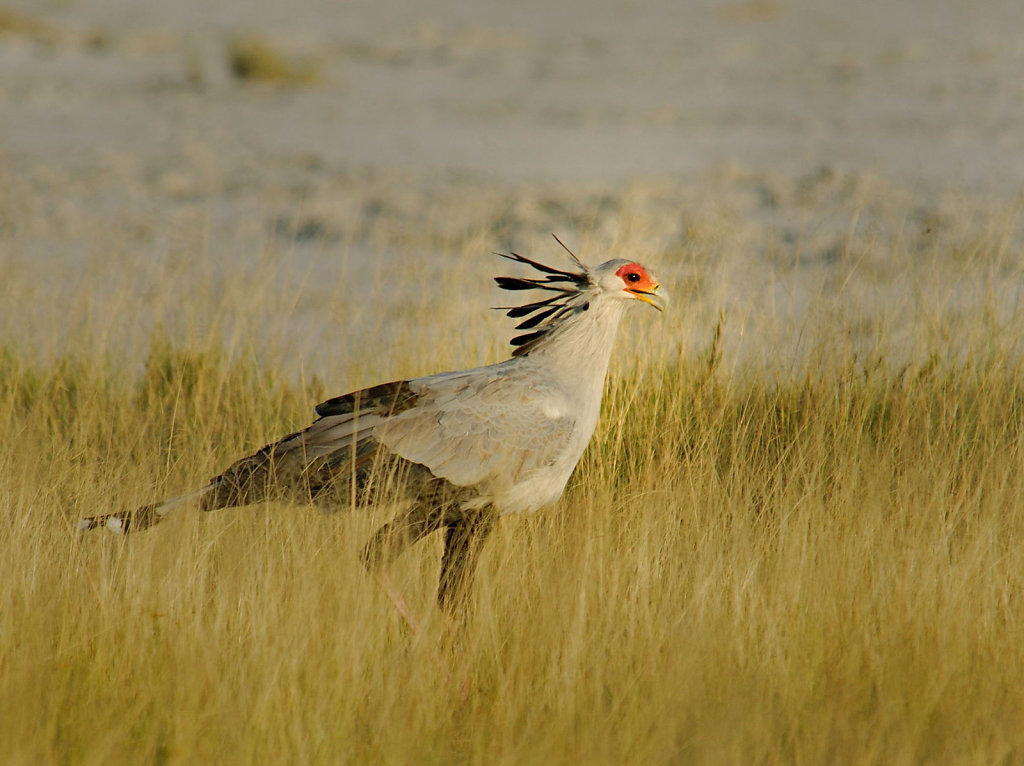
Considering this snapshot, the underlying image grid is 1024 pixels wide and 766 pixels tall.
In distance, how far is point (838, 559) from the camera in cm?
406

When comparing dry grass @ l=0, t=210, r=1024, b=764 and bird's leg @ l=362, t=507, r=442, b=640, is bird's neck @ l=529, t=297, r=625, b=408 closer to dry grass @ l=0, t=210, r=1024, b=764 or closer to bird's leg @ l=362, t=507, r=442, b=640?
dry grass @ l=0, t=210, r=1024, b=764

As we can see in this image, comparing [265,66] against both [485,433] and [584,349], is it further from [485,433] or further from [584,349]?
[485,433]

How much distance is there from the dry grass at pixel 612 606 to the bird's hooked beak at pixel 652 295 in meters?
0.76

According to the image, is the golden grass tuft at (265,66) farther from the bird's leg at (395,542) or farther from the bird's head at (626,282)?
the bird's leg at (395,542)

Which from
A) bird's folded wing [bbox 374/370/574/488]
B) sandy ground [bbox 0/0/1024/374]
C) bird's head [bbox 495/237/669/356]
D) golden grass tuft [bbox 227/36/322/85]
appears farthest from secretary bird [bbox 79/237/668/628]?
golden grass tuft [bbox 227/36/322/85]

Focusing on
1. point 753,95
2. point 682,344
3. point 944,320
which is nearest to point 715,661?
point 682,344

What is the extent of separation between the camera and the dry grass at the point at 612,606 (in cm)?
322

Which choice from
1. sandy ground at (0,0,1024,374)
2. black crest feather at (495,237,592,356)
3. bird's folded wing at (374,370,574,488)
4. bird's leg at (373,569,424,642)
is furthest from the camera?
sandy ground at (0,0,1024,374)

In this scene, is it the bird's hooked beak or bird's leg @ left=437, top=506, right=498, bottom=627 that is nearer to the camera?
bird's leg @ left=437, top=506, right=498, bottom=627

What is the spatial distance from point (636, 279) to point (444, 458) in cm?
94

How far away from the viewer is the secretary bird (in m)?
4.00

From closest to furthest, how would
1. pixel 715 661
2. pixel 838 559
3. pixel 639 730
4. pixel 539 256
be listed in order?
pixel 639 730
pixel 715 661
pixel 838 559
pixel 539 256

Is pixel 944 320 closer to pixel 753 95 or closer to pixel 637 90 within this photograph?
pixel 753 95

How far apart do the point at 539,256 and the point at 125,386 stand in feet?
7.67
